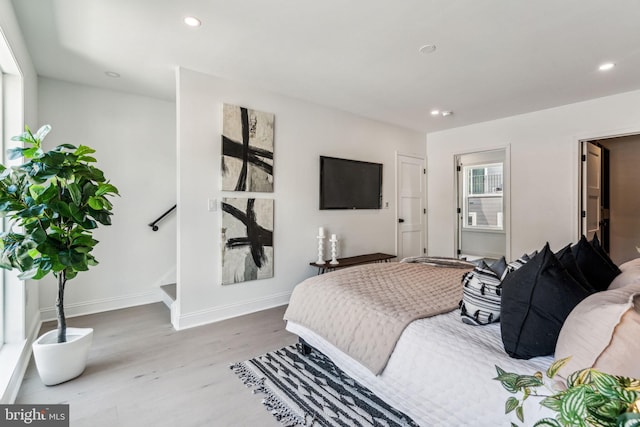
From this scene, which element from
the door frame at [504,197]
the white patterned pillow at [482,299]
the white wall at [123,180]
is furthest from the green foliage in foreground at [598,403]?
the door frame at [504,197]

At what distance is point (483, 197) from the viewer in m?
6.33

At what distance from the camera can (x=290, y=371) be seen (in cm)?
210

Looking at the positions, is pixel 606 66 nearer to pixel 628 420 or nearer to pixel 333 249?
pixel 333 249

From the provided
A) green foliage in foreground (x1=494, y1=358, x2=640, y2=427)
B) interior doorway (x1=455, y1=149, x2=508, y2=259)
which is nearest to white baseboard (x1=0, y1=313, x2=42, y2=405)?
green foliage in foreground (x1=494, y1=358, x2=640, y2=427)

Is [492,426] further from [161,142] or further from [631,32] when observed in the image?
[161,142]

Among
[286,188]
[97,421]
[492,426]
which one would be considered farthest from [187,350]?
[492,426]

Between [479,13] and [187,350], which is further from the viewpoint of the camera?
[187,350]

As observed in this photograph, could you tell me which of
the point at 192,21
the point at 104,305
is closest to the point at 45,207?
the point at 192,21

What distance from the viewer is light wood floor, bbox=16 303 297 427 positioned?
66.2 inches

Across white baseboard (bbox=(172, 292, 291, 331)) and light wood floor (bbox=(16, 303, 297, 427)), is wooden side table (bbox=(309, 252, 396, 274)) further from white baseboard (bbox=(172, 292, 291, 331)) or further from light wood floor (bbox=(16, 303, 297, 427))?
light wood floor (bbox=(16, 303, 297, 427))

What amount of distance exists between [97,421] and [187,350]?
0.82 m

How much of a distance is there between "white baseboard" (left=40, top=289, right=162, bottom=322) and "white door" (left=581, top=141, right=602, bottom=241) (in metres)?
5.52

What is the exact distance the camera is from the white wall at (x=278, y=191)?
293 cm

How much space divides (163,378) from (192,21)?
2517mm
